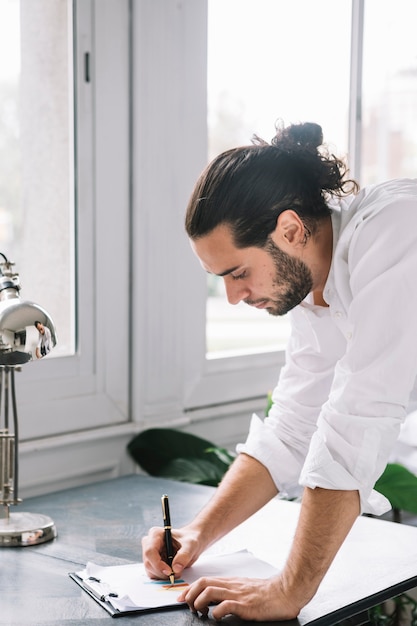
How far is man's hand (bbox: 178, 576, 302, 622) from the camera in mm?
1375

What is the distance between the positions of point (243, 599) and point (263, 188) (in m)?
0.69

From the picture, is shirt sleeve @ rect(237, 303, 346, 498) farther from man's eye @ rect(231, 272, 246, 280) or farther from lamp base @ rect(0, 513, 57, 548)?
lamp base @ rect(0, 513, 57, 548)

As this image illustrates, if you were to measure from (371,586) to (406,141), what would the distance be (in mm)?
2389

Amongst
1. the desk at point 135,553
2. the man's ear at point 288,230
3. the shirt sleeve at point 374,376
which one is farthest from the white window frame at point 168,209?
the shirt sleeve at point 374,376

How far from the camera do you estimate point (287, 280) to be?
1635 millimetres

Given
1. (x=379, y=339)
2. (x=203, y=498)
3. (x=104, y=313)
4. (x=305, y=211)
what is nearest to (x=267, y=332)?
(x=104, y=313)

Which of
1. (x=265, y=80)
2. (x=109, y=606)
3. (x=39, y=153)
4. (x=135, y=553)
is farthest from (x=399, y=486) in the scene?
(x=265, y=80)

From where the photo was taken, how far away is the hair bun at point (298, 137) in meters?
1.69

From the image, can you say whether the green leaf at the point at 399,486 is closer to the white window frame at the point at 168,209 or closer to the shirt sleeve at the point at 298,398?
the shirt sleeve at the point at 298,398

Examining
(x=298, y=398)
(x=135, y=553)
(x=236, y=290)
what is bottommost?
(x=135, y=553)

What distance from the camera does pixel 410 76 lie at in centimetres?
348

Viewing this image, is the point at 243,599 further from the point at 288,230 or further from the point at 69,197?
the point at 69,197

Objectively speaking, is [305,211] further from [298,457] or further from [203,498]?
[203,498]

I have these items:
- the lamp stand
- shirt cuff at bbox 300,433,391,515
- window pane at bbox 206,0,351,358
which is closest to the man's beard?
shirt cuff at bbox 300,433,391,515
